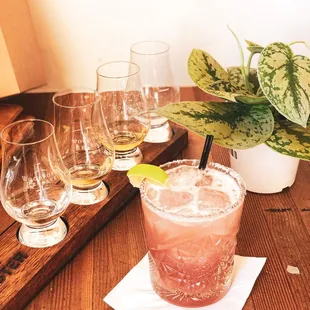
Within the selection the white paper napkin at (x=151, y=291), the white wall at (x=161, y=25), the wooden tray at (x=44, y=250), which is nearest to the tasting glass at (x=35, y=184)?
the wooden tray at (x=44, y=250)

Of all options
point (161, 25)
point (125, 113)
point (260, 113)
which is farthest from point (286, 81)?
point (161, 25)

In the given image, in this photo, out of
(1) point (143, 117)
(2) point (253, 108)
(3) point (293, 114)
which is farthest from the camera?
(1) point (143, 117)

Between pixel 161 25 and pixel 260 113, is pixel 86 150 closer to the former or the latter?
pixel 260 113

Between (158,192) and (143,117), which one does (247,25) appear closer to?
(143,117)

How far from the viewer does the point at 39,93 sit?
50.3 inches

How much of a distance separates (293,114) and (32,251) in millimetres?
416

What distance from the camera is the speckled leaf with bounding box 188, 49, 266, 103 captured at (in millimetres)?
795

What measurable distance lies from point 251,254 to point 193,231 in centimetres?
18

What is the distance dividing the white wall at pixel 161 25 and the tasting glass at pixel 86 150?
43cm

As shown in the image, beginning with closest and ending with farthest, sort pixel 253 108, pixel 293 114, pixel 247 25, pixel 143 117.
→ pixel 293 114 → pixel 253 108 → pixel 143 117 → pixel 247 25

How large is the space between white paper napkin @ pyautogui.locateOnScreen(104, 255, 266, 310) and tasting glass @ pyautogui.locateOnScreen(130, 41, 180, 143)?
1.12ft

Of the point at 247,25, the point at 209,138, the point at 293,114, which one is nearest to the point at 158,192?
the point at 209,138

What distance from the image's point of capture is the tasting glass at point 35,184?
0.72m

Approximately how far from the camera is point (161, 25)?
1.21 meters
